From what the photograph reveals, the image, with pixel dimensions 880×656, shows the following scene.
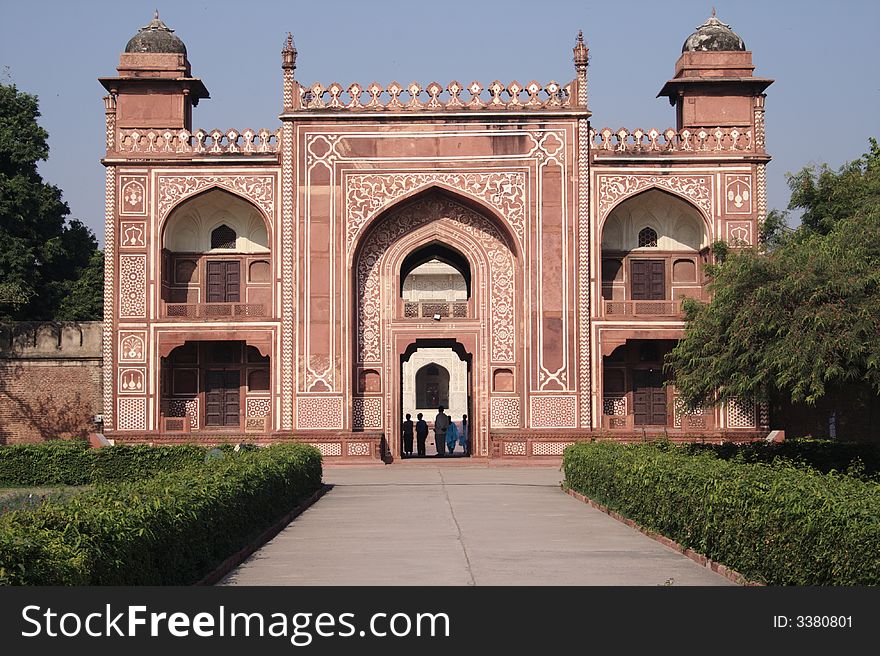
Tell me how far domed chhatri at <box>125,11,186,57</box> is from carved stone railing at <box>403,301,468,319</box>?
25.5 ft

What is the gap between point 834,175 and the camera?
84.0 ft

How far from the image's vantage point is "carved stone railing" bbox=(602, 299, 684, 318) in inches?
1043

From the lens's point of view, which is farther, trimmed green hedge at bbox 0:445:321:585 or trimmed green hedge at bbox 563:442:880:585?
trimmed green hedge at bbox 563:442:880:585

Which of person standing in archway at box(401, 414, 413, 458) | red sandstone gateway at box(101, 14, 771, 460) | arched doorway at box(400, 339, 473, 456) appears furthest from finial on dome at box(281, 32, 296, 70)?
arched doorway at box(400, 339, 473, 456)

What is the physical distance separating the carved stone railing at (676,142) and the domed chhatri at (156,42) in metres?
9.51

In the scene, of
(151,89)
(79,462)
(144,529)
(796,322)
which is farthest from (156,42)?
(144,529)

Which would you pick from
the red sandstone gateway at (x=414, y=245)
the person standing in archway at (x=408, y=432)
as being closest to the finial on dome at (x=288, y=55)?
the red sandstone gateway at (x=414, y=245)

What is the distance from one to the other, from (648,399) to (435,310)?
5.16 metres

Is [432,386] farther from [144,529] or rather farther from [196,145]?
[144,529]

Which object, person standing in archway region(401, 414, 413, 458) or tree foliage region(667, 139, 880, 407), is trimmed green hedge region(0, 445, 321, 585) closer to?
tree foliage region(667, 139, 880, 407)

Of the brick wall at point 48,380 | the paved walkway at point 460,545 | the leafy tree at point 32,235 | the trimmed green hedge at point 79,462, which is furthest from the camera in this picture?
the leafy tree at point 32,235

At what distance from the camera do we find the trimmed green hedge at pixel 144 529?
23.1 feet

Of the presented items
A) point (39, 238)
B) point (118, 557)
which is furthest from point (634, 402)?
point (118, 557)

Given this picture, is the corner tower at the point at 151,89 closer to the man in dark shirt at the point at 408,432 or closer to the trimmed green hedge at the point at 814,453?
the man in dark shirt at the point at 408,432
